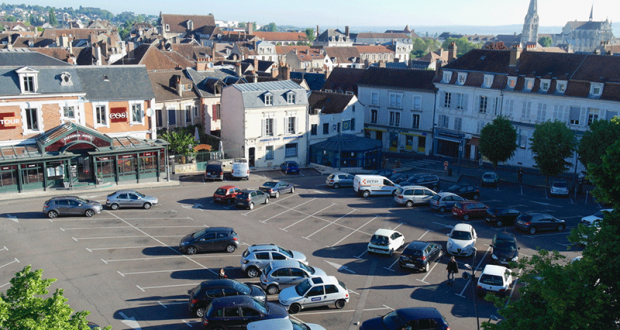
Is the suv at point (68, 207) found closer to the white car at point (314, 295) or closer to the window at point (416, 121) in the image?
the white car at point (314, 295)

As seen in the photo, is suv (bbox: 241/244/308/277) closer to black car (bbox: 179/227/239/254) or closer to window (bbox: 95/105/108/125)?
black car (bbox: 179/227/239/254)

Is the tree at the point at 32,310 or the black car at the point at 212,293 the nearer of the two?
the tree at the point at 32,310

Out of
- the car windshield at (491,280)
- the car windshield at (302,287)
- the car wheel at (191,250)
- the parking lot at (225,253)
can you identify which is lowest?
the parking lot at (225,253)

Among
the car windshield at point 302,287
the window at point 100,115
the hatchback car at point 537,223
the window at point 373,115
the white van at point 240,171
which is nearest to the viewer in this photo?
the car windshield at point 302,287

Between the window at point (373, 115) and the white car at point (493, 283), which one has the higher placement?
the window at point (373, 115)

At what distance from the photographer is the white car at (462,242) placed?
32.9 metres

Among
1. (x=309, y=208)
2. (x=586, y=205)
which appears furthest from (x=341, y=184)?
(x=586, y=205)

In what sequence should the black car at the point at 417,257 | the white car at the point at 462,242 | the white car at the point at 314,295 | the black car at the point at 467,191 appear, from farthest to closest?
the black car at the point at 467,191 < the white car at the point at 462,242 < the black car at the point at 417,257 < the white car at the point at 314,295

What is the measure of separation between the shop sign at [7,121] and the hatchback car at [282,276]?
2819cm

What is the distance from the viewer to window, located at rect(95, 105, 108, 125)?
47.4m

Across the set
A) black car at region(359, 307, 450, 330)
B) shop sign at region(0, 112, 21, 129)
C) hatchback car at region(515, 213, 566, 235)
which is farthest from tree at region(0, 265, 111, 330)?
shop sign at region(0, 112, 21, 129)

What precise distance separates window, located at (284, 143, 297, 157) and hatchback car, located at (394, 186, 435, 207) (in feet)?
59.1

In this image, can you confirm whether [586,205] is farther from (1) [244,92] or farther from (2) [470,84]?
(1) [244,92]

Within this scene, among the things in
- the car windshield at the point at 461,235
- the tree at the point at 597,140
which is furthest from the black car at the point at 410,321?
the tree at the point at 597,140
